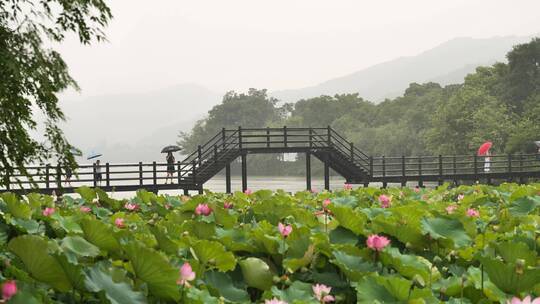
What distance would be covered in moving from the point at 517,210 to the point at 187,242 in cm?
299

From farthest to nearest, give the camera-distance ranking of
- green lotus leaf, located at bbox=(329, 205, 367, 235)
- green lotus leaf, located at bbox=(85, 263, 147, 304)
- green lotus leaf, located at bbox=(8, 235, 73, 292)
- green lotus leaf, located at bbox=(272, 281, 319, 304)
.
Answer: green lotus leaf, located at bbox=(329, 205, 367, 235) < green lotus leaf, located at bbox=(272, 281, 319, 304) < green lotus leaf, located at bbox=(8, 235, 73, 292) < green lotus leaf, located at bbox=(85, 263, 147, 304)

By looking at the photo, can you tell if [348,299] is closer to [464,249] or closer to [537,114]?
[464,249]

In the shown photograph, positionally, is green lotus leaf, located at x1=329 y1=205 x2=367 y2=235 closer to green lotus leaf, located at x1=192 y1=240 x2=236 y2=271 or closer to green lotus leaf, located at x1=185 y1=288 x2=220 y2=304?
green lotus leaf, located at x1=192 y1=240 x2=236 y2=271

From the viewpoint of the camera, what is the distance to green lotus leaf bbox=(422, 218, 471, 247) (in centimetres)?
344

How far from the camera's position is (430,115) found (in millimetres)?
57094

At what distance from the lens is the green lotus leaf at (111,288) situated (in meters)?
2.12

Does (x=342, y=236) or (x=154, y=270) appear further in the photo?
(x=342, y=236)

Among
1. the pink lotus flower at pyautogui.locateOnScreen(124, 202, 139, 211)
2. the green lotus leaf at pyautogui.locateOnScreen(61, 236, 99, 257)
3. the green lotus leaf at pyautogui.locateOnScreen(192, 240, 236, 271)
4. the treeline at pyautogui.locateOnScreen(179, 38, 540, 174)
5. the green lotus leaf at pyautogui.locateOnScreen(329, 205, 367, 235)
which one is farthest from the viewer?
the treeline at pyautogui.locateOnScreen(179, 38, 540, 174)

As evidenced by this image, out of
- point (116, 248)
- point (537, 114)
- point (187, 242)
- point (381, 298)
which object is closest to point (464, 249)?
point (381, 298)

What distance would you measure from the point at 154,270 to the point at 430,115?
186ft

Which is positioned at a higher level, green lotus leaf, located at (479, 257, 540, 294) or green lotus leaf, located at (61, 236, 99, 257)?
green lotus leaf, located at (61, 236, 99, 257)

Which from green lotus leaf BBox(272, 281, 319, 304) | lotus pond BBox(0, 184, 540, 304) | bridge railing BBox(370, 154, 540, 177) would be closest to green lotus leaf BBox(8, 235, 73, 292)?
lotus pond BBox(0, 184, 540, 304)

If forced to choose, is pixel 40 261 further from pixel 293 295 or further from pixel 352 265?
pixel 352 265

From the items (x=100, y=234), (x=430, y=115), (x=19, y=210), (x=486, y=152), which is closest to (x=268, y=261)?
(x=100, y=234)
